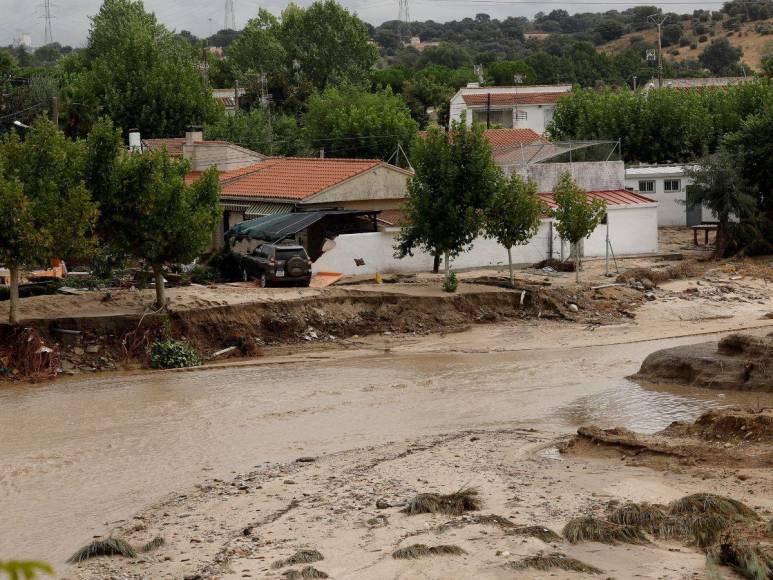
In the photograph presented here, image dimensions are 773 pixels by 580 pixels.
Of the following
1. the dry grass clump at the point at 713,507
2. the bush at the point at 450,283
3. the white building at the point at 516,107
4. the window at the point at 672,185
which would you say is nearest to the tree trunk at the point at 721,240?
the window at the point at 672,185

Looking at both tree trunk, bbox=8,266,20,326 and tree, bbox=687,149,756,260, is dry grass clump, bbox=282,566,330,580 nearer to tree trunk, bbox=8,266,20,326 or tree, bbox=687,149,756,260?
tree trunk, bbox=8,266,20,326

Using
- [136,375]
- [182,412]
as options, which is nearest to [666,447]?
[182,412]

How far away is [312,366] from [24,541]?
42.5 feet

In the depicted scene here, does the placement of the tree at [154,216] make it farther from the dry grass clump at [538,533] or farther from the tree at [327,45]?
the tree at [327,45]

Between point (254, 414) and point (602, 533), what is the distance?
1040cm

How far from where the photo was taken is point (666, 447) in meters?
18.2

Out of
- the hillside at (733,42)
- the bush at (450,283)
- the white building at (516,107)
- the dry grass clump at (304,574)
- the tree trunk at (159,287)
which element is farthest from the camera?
the hillside at (733,42)

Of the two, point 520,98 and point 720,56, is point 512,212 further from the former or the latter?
point 720,56

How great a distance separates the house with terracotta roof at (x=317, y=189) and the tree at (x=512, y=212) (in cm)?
502

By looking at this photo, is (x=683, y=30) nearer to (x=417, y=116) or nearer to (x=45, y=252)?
(x=417, y=116)

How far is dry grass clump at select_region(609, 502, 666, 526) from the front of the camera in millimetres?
14055

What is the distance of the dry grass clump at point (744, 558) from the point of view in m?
12.1

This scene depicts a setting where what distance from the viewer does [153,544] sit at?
47.3 ft

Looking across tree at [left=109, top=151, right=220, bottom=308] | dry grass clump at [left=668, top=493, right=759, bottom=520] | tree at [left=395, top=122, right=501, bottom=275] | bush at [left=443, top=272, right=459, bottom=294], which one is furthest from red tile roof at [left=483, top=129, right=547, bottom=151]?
dry grass clump at [left=668, top=493, right=759, bottom=520]
